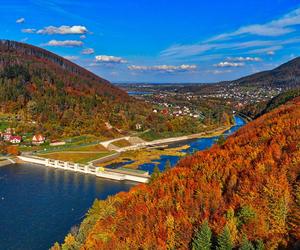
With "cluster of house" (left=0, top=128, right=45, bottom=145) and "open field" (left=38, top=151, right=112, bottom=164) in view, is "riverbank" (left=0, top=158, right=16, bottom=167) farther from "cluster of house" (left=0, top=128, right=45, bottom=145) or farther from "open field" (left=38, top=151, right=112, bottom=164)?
"cluster of house" (left=0, top=128, right=45, bottom=145)

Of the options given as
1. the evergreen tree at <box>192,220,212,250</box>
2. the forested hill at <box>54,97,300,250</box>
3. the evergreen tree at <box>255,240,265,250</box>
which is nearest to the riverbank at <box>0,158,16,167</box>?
the forested hill at <box>54,97,300,250</box>

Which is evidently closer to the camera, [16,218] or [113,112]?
[16,218]

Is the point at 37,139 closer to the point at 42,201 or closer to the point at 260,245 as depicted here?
the point at 42,201

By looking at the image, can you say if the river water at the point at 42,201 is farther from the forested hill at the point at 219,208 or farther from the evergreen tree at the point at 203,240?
the evergreen tree at the point at 203,240

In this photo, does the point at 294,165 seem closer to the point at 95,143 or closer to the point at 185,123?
the point at 95,143

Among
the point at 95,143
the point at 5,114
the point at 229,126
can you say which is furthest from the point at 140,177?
the point at 229,126

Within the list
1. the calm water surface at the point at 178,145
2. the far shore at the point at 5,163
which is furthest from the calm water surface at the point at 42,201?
the calm water surface at the point at 178,145

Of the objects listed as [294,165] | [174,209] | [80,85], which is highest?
[80,85]
